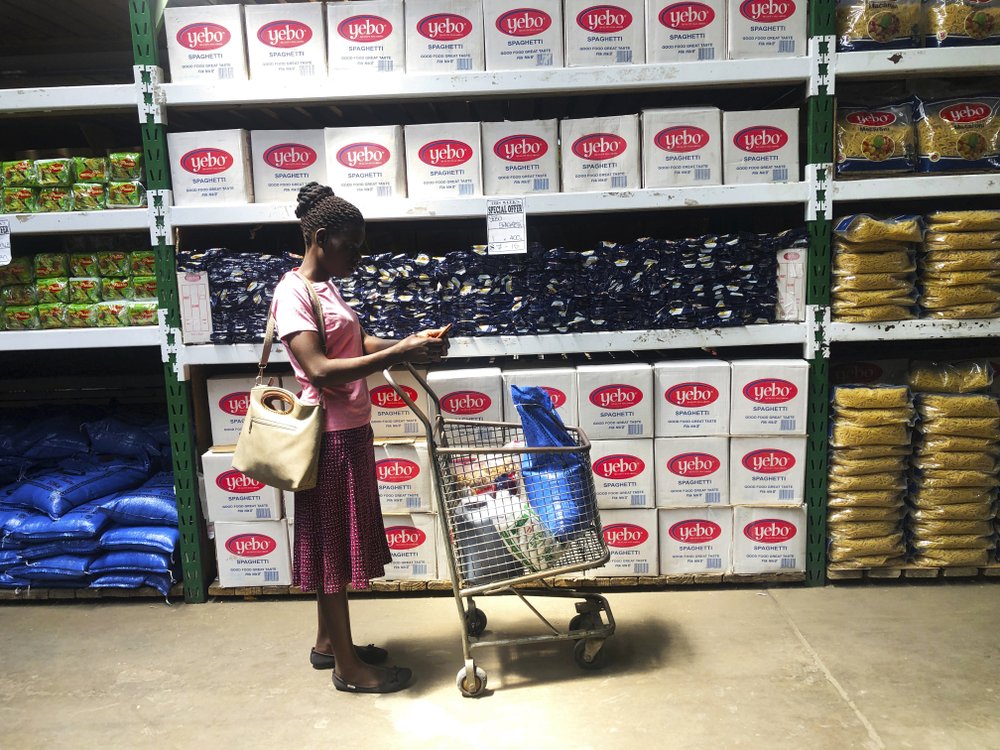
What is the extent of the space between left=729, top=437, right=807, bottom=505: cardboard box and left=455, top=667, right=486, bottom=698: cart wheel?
1.43m

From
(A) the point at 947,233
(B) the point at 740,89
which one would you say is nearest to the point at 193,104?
(B) the point at 740,89

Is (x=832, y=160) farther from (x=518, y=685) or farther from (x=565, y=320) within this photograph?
(x=518, y=685)

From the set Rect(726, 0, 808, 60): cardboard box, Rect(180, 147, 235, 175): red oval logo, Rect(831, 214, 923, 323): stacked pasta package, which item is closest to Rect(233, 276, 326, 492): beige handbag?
Rect(180, 147, 235, 175): red oval logo

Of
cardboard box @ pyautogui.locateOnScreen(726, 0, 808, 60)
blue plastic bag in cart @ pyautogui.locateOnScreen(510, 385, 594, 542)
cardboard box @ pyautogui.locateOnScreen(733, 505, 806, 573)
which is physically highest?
cardboard box @ pyautogui.locateOnScreen(726, 0, 808, 60)

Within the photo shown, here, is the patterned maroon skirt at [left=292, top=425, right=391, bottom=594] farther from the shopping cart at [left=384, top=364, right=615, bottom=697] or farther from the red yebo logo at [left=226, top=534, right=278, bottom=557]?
the red yebo logo at [left=226, top=534, right=278, bottom=557]

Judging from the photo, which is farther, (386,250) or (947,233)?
(386,250)

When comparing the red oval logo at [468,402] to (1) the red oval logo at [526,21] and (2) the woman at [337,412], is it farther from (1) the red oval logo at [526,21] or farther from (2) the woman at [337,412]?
(1) the red oval logo at [526,21]

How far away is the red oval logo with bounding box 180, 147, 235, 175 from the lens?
10.3 ft

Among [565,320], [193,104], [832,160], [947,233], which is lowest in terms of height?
[565,320]

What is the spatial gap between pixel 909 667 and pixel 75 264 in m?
3.86

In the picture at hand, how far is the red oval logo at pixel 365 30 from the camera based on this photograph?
3.08 meters

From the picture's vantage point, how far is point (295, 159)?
10.4 feet

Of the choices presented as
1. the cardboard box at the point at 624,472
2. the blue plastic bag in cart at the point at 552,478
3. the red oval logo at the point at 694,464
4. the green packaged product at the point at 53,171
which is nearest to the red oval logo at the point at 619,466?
the cardboard box at the point at 624,472

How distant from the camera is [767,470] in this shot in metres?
3.26
